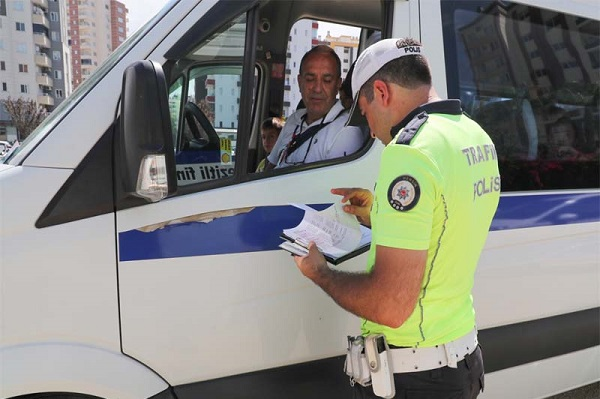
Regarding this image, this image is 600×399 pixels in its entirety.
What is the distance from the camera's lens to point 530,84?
2414 mm

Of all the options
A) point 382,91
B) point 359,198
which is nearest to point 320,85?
point 359,198

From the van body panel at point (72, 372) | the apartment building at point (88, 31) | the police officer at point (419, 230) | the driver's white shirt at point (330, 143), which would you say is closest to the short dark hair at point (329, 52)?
the driver's white shirt at point (330, 143)

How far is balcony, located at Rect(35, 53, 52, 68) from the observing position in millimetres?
54562

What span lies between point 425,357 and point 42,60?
63120 millimetres

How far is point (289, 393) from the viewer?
197 centimetres

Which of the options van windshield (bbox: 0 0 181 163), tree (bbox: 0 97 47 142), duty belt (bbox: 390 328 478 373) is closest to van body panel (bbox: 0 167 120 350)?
van windshield (bbox: 0 0 181 163)

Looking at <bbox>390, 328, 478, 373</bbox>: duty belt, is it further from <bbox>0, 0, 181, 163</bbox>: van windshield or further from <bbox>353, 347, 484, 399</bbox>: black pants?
<bbox>0, 0, 181, 163</bbox>: van windshield

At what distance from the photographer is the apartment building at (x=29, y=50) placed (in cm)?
5188

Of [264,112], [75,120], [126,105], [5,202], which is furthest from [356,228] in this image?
[264,112]

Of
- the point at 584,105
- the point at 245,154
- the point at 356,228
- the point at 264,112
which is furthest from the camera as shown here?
the point at 264,112

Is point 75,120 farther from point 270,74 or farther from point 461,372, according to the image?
point 270,74

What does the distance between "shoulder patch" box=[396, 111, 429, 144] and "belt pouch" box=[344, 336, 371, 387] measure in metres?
0.66

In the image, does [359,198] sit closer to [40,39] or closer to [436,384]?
[436,384]

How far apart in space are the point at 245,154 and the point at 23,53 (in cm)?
6123
